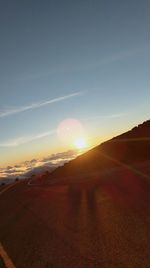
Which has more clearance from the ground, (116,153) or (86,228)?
(116,153)

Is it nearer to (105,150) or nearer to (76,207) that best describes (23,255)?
(76,207)

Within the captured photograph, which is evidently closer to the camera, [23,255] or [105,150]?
[23,255]

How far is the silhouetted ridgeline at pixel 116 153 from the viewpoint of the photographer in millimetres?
29609

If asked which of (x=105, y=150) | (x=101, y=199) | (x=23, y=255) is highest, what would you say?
(x=105, y=150)

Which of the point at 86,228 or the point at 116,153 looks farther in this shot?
the point at 116,153

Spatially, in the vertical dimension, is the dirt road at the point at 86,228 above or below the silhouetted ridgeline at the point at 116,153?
below

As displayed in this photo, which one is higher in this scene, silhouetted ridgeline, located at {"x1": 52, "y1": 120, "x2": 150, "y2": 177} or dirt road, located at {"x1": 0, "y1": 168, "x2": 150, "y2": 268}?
silhouetted ridgeline, located at {"x1": 52, "y1": 120, "x2": 150, "y2": 177}

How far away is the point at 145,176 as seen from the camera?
19.5 metres

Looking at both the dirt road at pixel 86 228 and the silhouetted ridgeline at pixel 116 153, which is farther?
the silhouetted ridgeline at pixel 116 153

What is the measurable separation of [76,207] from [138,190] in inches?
114

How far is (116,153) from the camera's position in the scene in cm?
3191

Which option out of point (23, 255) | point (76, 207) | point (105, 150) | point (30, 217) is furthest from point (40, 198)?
point (105, 150)

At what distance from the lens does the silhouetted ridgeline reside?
29609 millimetres

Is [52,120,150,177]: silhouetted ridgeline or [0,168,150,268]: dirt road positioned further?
[52,120,150,177]: silhouetted ridgeline
